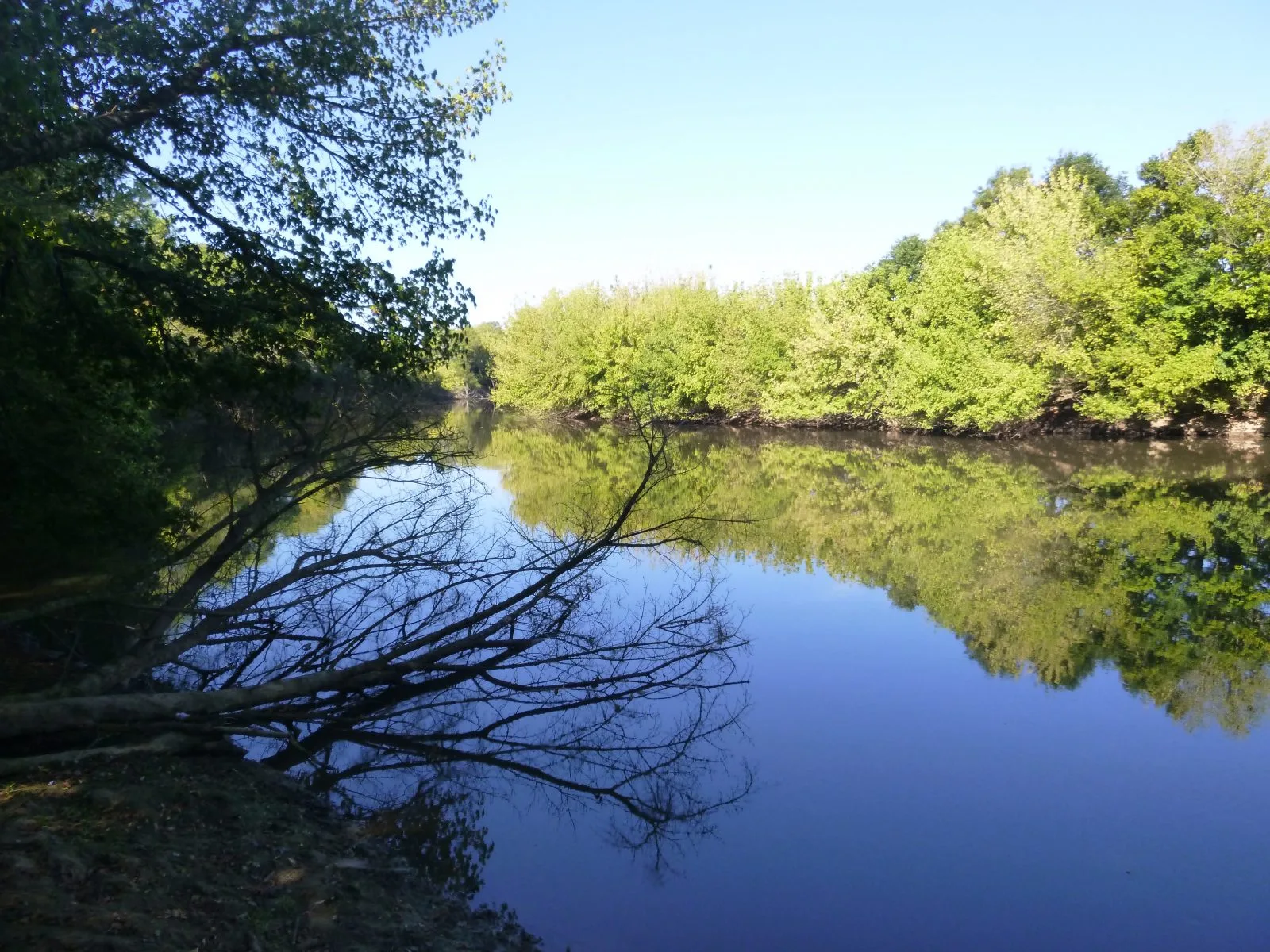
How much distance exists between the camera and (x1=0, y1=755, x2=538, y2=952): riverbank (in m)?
3.99

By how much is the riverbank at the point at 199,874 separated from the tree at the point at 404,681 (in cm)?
42

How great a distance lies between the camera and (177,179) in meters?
8.13

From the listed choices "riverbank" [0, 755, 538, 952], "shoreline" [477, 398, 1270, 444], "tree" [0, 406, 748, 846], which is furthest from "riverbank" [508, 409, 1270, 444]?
"riverbank" [0, 755, 538, 952]

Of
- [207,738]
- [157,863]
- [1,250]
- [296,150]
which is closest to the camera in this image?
[157,863]

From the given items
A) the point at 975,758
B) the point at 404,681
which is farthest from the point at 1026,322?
the point at 404,681

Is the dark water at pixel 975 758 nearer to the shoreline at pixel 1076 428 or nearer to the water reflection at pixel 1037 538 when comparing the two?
the water reflection at pixel 1037 538

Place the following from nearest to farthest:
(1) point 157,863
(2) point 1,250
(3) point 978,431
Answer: (1) point 157,863
(2) point 1,250
(3) point 978,431

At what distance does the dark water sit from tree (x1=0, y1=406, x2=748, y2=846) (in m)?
0.60

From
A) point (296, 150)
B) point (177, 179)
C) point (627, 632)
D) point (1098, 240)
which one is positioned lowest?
point (627, 632)

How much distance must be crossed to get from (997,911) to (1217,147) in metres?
28.2

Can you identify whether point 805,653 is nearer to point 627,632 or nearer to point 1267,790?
point 627,632

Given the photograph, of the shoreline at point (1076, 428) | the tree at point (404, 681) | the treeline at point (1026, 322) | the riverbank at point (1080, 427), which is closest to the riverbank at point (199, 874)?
the tree at point (404, 681)

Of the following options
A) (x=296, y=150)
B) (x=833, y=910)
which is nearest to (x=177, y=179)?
(x=296, y=150)

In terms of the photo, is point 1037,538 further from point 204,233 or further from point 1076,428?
point 1076,428
